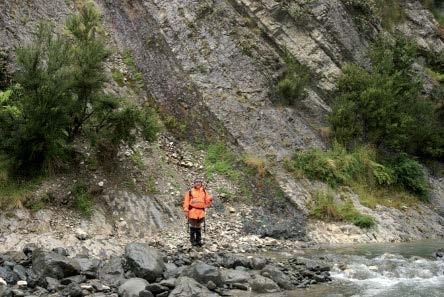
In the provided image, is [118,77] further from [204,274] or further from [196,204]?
[204,274]

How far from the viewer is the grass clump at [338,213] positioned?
18.3 m

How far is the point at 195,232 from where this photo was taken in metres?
14.4

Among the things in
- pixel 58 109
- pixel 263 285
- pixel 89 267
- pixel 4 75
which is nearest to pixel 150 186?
pixel 58 109

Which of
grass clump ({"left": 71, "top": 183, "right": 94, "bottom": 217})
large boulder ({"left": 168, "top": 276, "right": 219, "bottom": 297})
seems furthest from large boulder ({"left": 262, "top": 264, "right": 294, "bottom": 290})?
grass clump ({"left": 71, "top": 183, "right": 94, "bottom": 217})

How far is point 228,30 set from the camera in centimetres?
2422

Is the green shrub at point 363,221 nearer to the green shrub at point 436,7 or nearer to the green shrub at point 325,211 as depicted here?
the green shrub at point 325,211

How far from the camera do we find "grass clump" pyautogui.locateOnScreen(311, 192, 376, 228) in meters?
18.3

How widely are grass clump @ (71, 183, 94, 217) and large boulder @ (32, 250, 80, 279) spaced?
135 inches

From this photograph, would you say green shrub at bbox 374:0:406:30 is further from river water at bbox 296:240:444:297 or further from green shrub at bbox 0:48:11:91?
green shrub at bbox 0:48:11:91

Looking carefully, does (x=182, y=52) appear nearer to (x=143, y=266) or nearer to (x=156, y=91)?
(x=156, y=91)

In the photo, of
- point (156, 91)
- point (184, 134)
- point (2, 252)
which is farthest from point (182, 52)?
point (2, 252)

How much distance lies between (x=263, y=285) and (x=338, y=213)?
28.9 ft

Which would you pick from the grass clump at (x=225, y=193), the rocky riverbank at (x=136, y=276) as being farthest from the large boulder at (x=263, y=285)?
the grass clump at (x=225, y=193)

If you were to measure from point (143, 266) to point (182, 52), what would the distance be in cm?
1418
